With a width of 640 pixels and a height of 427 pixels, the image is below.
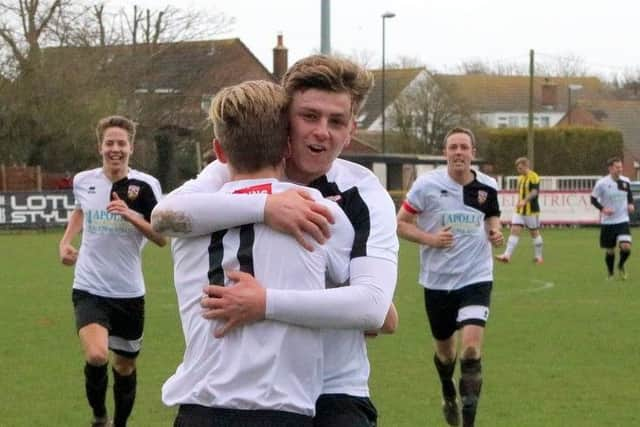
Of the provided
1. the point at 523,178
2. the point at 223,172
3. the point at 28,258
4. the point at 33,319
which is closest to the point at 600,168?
the point at 523,178

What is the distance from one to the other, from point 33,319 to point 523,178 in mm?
13792

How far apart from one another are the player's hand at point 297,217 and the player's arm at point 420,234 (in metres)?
5.79

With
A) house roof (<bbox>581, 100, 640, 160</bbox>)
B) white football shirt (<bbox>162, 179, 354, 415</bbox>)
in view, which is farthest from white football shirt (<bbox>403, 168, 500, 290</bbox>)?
house roof (<bbox>581, 100, 640, 160</bbox>)

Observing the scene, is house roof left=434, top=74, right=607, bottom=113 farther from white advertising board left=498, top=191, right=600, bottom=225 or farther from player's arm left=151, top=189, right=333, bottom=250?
player's arm left=151, top=189, right=333, bottom=250

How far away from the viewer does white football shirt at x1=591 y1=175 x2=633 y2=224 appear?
2159 centimetres

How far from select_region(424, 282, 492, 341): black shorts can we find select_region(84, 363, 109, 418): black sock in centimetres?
254

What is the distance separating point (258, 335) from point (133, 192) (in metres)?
5.76

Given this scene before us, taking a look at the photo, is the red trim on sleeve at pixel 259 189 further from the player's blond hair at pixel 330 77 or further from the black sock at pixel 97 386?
the black sock at pixel 97 386

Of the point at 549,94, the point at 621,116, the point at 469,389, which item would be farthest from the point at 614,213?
the point at 549,94

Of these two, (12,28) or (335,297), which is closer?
(335,297)

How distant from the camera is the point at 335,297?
3.50m

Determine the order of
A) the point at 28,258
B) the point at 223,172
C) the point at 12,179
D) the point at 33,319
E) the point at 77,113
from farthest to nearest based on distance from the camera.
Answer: the point at 77,113 → the point at 12,179 → the point at 28,258 → the point at 33,319 → the point at 223,172

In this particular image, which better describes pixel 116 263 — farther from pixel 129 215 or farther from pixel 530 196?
pixel 530 196

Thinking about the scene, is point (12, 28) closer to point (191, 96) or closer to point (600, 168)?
point (191, 96)
